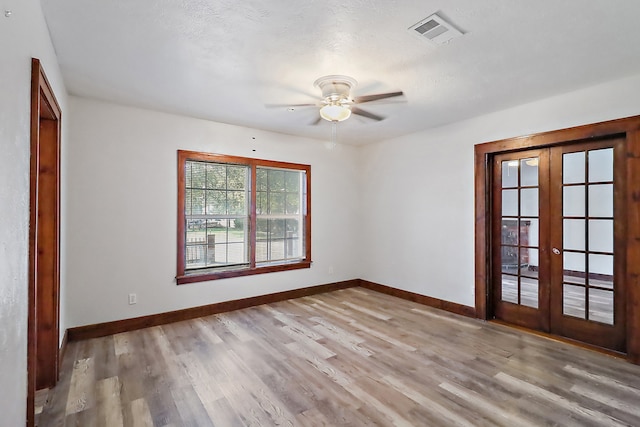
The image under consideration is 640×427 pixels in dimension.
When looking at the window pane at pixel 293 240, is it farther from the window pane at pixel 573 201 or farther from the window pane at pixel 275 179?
the window pane at pixel 573 201

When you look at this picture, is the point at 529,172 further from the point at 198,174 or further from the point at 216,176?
the point at 198,174

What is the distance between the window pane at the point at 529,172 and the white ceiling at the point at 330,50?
71 centimetres

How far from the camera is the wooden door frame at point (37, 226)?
1680mm

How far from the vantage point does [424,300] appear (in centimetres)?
468

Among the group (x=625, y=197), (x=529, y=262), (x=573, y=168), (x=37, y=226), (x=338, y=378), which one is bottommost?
(x=338, y=378)

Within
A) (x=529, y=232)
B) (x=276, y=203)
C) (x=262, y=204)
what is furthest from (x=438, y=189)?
(x=262, y=204)

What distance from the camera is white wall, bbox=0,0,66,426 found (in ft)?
4.06

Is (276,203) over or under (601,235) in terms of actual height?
over

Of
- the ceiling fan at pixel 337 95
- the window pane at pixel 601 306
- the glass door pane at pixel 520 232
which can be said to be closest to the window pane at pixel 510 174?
the glass door pane at pixel 520 232

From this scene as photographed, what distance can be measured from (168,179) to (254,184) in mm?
1151

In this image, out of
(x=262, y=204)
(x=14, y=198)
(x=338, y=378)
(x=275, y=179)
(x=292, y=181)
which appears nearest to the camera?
(x=14, y=198)

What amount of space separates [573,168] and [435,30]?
2389mm

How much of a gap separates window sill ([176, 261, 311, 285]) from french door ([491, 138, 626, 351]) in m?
2.81

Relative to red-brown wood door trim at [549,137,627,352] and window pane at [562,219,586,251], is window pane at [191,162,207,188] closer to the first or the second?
red-brown wood door trim at [549,137,627,352]
